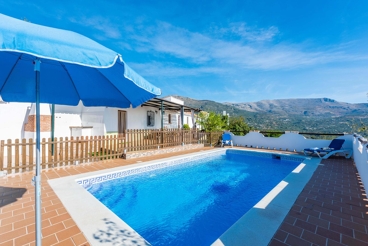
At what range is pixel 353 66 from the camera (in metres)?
15.9

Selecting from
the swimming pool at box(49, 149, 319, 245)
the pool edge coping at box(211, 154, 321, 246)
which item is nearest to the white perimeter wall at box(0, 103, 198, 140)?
the swimming pool at box(49, 149, 319, 245)

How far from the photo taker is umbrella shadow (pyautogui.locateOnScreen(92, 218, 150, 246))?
8.67 feet

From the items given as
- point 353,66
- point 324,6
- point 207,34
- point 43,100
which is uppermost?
point 207,34

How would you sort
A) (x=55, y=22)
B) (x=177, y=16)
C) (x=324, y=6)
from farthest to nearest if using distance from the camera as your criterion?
(x=177, y=16), (x=55, y=22), (x=324, y=6)

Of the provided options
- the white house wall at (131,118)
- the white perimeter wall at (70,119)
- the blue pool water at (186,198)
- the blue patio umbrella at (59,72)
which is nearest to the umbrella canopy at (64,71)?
the blue patio umbrella at (59,72)

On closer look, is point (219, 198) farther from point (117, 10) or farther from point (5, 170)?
point (117, 10)

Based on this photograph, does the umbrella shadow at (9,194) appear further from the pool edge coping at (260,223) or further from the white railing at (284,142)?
the white railing at (284,142)

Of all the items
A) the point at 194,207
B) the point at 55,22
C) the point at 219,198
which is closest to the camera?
the point at 194,207

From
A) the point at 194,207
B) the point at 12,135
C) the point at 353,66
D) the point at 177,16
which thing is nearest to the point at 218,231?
the point at 194,207

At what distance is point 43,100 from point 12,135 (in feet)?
34.2

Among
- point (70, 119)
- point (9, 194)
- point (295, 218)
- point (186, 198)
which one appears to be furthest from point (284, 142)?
point (70, 119)

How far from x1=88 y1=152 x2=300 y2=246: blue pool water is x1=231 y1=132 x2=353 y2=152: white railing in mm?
3588

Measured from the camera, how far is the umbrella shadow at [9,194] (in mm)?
3934

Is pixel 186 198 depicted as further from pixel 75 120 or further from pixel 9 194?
pixel 75 120
